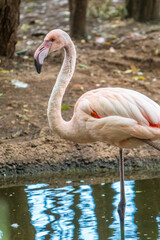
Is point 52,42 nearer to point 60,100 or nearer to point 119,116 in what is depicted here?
point 60,100

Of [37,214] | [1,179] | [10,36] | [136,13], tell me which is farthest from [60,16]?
[37,214]

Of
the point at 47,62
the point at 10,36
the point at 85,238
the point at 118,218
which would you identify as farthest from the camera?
the point at 47,62

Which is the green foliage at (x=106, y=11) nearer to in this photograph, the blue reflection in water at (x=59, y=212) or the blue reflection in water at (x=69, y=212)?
the blue reflection in water at (x=69, y=212)

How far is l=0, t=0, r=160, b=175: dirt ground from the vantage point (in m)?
5.54

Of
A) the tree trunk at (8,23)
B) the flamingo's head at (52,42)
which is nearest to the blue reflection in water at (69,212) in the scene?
the flamingo's head at (52,42)

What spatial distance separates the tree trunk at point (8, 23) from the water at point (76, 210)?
3.19m

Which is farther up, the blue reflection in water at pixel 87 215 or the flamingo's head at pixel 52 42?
the flamingo's head at pixel 52 42

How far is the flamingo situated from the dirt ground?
4.11 ft

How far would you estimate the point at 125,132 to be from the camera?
4090 mm

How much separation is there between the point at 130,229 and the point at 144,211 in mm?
333

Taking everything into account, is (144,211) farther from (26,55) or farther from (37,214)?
(26,55)

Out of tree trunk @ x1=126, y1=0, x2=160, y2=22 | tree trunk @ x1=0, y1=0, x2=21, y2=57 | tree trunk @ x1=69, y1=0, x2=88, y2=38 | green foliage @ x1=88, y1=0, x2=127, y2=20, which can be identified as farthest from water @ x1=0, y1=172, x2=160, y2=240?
green foliage @ x1=88, y1=0, x2=127, y2=20

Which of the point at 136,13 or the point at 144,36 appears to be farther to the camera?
the point at 136,13

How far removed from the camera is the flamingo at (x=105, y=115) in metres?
4.07
